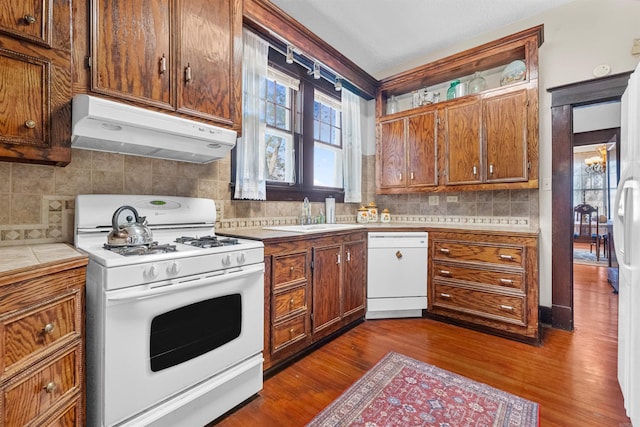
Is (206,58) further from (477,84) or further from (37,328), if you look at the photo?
(477,84)

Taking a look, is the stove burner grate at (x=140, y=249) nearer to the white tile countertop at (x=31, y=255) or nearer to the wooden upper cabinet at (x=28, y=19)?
the white tile countertop at (x=31, y=255)

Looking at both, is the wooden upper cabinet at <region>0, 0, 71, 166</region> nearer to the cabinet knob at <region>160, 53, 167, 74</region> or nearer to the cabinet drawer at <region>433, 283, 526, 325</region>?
→ the cabinet knob at <region>160, 53, 167, 74</region>

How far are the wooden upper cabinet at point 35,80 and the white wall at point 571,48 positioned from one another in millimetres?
3415

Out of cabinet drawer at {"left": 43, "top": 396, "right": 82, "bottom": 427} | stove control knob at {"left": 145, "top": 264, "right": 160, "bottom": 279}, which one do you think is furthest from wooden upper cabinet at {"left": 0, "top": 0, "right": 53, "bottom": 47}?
cabinet drawer at {"left": 43, "top": 396, "right": 82, "bottom": 427}

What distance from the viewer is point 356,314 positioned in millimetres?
2619

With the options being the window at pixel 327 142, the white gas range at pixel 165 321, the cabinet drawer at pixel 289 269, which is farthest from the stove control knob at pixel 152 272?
the window at pixel 327 142

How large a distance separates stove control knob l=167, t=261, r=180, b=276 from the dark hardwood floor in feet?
2.70

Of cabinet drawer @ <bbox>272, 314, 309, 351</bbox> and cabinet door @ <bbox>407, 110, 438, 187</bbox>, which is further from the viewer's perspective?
cabinet door @ <bbox>407, 110, 438, 187</bbox>

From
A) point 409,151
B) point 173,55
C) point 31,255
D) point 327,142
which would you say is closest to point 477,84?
point 409,151

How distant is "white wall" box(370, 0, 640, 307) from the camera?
7.69ft

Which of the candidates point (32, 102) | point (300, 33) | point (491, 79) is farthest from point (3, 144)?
point (491, 79)

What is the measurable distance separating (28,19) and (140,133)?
1.75 feet

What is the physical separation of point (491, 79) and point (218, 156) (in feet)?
9.30

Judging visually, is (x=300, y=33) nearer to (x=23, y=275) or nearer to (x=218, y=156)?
(x=218, y=156)
